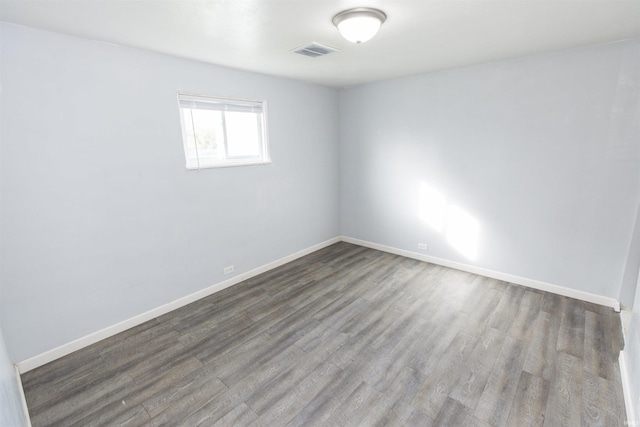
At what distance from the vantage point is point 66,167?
2244 mm

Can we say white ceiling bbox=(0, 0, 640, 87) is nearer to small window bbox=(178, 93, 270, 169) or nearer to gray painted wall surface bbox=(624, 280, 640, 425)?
small window bbox=(178, 93, 270, 169)

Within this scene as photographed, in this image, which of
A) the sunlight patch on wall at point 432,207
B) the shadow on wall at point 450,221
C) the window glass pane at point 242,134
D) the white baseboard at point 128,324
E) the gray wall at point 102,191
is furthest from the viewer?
the sunlight patch on wall at point 432,207

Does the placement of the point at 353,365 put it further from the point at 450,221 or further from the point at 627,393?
the point at 450,221

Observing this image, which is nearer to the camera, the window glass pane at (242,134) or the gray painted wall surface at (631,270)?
the gray painted wall surface at (631,270)

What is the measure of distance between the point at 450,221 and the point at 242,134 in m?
2.82

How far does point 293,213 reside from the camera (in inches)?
164

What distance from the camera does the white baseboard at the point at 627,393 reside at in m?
1.66

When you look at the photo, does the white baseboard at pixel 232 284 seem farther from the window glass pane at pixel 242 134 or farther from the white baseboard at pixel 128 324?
the window glass pane at pixel 242 134

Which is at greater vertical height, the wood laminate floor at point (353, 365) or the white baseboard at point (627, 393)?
the white baseboard at point (627, 393)

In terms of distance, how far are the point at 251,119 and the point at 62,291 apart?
2466 millimetres

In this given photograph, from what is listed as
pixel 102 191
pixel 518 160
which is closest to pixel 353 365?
pixel 102 191

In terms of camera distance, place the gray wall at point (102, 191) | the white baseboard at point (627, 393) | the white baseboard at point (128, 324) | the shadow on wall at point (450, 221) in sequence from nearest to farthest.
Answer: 1. the white baseboard at point (627, 393)
2. the gray wall at point (102, 191)
3. the white baseboard at point (128, 324)
4. the shadow on wall at point (450, 221)

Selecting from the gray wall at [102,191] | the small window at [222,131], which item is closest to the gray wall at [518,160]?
the small window at [222,131]

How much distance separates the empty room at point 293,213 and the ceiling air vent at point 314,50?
1.1 inches
